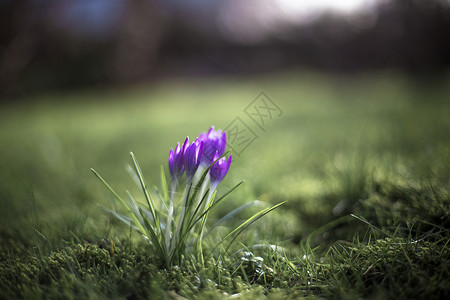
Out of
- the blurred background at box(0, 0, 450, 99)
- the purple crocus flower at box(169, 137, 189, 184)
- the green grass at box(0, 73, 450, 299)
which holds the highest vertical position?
the blurred background at box(0, 0, 450, 99)

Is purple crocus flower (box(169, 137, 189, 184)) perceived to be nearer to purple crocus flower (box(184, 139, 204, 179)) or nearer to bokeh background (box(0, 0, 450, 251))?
purple crocus flower (box(184, 139, 204, 179))

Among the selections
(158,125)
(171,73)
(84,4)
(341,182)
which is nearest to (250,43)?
(171,73)

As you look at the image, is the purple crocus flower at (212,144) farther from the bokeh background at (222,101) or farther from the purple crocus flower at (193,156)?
the bokeh background at (222,101)

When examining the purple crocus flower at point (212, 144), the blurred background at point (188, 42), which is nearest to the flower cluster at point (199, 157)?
the purple crocus flower at point (212, 144)

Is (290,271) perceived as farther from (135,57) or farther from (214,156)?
(135,57)

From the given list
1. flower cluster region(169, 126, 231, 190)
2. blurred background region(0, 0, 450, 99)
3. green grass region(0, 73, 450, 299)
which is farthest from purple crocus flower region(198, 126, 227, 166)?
blurred background region(0, 0, 450, 99)
